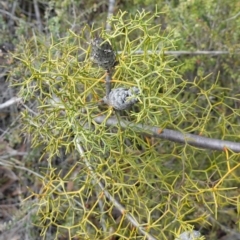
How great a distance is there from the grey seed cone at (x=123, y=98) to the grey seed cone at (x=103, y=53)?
7cm

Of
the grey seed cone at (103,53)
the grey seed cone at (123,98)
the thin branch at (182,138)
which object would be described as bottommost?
the thin branch at (182,138)

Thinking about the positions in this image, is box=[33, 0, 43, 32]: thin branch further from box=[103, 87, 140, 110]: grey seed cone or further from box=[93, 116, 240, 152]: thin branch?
box=[103, 87, 140, 110]: grey seed cone

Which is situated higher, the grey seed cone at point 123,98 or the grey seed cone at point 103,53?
the grey seed cone at point 103,53

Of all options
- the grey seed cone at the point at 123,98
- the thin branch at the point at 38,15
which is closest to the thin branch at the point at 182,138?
the grey seed cone at the point at 123,98

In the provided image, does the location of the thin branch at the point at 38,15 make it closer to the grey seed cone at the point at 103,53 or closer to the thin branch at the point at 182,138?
the thin branch at the point at 182,138

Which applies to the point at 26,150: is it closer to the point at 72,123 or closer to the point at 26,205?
the point at 26,205

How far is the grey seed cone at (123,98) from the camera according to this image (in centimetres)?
104

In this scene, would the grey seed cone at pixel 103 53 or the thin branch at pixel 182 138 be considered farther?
the thin branch at pixel 182 138

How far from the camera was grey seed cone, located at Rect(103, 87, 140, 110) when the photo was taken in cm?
104

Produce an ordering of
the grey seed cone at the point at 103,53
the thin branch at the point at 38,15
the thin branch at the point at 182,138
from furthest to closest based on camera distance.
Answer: the thin branch at the point at 38,15
the thin branch at the point at 182,138
the grey seed cone at the point at 103,53

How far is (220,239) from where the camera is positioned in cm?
177

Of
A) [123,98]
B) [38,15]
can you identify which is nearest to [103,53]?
[123,98]

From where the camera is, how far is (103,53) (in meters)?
1.00

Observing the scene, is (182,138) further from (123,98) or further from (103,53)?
(103,53)
